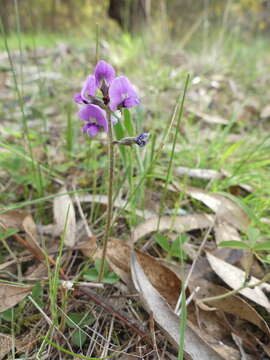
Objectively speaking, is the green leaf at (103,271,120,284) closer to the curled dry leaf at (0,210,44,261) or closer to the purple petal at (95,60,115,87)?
the curled dry leaf at (0,210,44,261)

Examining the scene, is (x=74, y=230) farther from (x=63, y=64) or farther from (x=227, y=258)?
(x=63, y=64)

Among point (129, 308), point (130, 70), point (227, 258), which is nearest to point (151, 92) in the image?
point (130, 70)

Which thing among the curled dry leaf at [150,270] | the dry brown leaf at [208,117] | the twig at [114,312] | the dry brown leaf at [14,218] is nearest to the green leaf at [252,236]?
the curled dry leaf at [150,270]

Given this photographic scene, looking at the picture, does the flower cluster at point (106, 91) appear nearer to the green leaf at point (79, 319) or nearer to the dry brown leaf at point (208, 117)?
the green leaf at point (79, 319)

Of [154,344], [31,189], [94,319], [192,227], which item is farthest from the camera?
[31,189]

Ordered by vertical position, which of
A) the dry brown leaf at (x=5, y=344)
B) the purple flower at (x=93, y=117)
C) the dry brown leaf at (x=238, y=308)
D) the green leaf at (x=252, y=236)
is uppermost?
the purple flower at (x=93, y=117)

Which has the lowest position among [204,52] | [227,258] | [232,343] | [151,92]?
[232,343]
